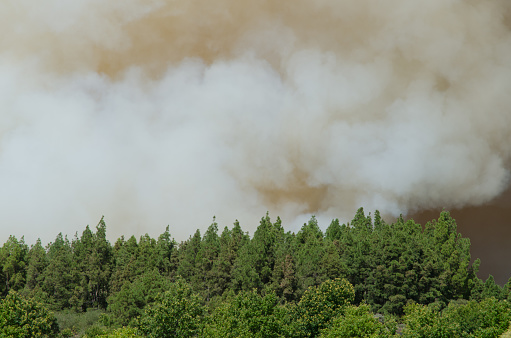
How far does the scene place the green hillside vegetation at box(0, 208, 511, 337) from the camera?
63812mm

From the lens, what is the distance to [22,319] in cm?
6619

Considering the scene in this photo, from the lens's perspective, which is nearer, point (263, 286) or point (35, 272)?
point (263, 286)

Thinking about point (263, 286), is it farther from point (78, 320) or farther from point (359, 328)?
point (359, 328)

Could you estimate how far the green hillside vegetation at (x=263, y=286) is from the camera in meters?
63.8

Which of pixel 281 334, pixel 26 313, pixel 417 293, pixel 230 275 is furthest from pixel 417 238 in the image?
pixel 26 313

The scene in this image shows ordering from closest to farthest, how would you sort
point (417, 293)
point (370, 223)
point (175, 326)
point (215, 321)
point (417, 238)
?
point (175, 326) → point (215, 321) → point (417, 293) → point (417, 238) → point (370, 223)

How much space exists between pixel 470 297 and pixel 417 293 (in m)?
20.0

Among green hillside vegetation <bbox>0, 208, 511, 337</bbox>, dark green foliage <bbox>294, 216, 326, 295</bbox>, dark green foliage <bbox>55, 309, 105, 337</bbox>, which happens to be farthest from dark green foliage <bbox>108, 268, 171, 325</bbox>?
dark green foliage <bbox>294, 216, 326, 295</bbox>

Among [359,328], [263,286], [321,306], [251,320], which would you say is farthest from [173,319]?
[263,286]

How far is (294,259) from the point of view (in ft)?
341

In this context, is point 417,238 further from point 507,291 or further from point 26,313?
point 26,313

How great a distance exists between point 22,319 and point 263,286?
49176 mm

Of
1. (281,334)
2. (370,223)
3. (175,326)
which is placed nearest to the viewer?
(175,326)

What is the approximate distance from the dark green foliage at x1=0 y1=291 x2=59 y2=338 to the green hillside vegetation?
15cm
